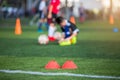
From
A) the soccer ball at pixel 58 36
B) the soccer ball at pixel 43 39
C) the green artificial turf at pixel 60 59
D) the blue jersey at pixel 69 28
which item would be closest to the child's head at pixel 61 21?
the blue jersey at pixel 69 28

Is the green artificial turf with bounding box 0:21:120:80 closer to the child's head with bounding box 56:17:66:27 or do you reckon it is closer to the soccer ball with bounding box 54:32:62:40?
the child's head with bounding box 56:17:66:27

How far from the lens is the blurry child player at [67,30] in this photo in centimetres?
1736

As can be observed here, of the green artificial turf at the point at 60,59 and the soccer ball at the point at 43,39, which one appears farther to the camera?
the soccer ball at the point at 43,39

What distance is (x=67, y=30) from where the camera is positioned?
17562mm

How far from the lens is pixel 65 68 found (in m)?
11.0

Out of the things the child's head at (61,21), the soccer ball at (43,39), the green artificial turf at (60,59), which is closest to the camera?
the green artificial turf at (60,59)

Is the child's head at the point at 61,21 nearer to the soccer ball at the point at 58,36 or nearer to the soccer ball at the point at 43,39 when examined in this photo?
the soccer ball at the point at 43,39

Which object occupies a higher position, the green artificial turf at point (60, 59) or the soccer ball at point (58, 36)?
the green artificial turf at point (60, 59)

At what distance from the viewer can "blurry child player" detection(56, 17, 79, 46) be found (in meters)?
17.4

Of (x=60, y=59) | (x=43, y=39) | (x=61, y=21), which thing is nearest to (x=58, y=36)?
(x=43, y=39)

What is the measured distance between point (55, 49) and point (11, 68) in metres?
5.31

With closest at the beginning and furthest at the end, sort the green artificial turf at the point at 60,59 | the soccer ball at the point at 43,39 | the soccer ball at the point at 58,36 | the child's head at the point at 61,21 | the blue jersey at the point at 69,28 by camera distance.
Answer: the green artificial turf at the point at 60,59, the child's head at the point at 61,21, the blue jersey at the point at 69,28, the soccer ball at the point at 43,39, the soccer ball at the point at 58,36


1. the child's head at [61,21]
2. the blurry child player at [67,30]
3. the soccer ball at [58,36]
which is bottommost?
the soccer ball at [58,36]

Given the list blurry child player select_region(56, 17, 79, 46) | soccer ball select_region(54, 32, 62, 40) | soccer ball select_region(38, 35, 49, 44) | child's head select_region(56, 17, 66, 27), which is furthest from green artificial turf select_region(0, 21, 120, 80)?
soccer ball select_region(54, 32, 62, 40)
